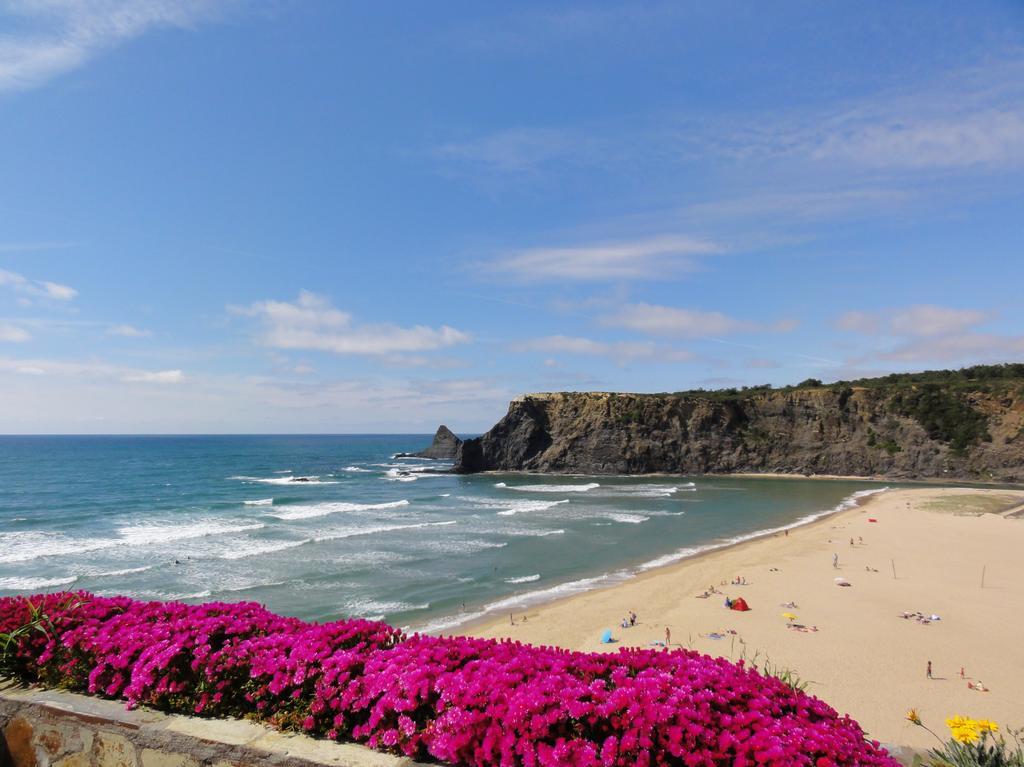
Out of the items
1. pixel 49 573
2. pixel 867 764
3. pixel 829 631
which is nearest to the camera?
pixel 867 764

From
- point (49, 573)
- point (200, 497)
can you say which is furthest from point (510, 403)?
point (49, 573)

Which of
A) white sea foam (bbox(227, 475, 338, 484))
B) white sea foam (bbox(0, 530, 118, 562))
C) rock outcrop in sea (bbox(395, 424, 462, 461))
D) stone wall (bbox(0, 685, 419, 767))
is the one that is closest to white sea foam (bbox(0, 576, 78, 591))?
white sea foam (bbox(0, 530, 118, 562))

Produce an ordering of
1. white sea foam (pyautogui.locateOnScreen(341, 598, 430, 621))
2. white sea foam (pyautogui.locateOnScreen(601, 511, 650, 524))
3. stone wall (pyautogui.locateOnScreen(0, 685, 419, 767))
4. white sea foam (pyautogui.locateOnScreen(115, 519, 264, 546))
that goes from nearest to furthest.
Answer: stone wall (pyautogui.locateOnScreen(0, 685, 419, 767))
white sea foam (pyautogui.locateOnScreen(341, 598, 430, 621))
white sea foam (pyautogui.locateOnScreen(115, 519, 264, 546))
white sea foam (pyautogui.locateOnScreen(601, 511, 650, 524))

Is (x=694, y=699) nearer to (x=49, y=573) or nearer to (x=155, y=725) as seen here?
(x=155, y=725)

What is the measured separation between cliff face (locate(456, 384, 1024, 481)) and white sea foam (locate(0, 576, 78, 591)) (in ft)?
182

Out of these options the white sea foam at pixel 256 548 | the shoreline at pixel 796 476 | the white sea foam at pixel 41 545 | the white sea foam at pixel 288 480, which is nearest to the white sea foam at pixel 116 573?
the white sea foam at pixel 256 548

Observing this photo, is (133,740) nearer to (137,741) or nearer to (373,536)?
(137,741)

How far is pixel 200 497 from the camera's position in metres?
48.8

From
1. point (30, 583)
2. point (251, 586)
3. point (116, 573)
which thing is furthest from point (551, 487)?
point (30, 583)

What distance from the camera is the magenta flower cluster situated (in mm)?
3297

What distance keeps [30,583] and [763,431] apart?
7401cm

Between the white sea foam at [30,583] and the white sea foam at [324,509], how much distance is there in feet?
51.1

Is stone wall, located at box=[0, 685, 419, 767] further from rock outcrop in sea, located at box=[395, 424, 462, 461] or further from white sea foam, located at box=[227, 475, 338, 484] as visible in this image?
rock outcrop in sea, located at box=[395, 424, 462, 461]

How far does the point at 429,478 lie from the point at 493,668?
67.6m
